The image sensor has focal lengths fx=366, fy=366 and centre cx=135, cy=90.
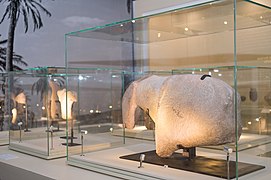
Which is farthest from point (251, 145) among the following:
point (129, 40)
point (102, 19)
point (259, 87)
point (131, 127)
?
point (102, 19)

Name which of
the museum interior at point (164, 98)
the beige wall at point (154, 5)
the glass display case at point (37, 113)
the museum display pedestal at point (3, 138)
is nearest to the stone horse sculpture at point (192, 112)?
the museum interior at point (164, 98)

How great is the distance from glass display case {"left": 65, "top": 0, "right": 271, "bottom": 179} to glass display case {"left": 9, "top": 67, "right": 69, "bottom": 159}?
0.37m

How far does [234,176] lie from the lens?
2.26 m

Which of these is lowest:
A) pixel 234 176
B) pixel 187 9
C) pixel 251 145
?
pixel 234 176

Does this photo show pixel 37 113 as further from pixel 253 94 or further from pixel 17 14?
pixel 253 94

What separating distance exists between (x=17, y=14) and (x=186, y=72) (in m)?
4.11

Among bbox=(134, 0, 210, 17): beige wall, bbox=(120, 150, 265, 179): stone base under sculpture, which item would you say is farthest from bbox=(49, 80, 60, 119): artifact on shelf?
bbox=(134, 0, 210, 17): beige wall

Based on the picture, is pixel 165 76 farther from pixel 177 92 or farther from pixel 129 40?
pixel 129 40

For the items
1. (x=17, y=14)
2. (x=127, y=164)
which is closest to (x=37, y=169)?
(x=127, y=164)

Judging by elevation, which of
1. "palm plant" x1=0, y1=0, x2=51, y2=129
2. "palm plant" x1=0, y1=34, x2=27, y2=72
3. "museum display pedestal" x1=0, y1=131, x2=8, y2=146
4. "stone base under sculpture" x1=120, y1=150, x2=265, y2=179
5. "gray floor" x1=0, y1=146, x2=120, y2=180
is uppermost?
"palm plant" x1=0, y1=0, x2=51, y2=129

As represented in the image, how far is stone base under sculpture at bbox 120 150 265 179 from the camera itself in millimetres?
2322

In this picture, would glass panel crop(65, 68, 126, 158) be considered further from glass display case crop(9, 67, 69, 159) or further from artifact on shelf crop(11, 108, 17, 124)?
artifact on shelf crop(11, 108, 17, 124)

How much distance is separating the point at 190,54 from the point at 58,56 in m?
4.03

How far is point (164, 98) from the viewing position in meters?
2.55
